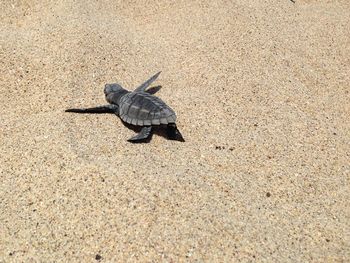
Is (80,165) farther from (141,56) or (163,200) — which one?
(141,56)

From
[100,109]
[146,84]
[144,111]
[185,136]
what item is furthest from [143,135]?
[146,84]

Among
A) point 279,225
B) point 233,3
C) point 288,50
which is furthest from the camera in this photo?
point 233,3

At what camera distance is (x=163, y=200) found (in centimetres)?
351

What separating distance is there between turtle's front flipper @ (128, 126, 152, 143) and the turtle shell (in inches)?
2.3

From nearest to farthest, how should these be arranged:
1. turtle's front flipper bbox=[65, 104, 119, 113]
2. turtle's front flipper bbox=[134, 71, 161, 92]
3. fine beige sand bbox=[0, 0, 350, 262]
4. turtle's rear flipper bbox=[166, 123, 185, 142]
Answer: fine beige sand bbox=[0, 0, 350, 262], turtle's rear flipper bbox=[166, 123, 185, 142], turtle's front flipper bbox=[65, 104, 119, 113], turtle's front flipper bbox=[134, 71, 161, 92]

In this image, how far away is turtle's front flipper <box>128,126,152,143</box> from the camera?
4.23 meters

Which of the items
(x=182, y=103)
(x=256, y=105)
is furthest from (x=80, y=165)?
(x=256, y=105)

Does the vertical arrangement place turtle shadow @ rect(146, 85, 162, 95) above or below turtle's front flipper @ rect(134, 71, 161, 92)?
below

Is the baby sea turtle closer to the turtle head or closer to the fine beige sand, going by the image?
the turtle head

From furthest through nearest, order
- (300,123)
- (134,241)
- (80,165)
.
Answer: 1. (300,123)
2. (80,165)
3. (134,241)

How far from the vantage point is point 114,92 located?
484 centimetres

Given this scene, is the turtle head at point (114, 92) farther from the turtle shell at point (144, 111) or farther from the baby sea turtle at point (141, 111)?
the turtle shell at point (144, 111)

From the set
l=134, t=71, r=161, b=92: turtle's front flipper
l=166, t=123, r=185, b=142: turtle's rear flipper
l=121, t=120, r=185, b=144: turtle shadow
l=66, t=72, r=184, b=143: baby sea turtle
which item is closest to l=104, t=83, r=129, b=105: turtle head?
l=66, t=72, r=184, b=143: baby sea turtle

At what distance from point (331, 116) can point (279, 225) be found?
2226mm
